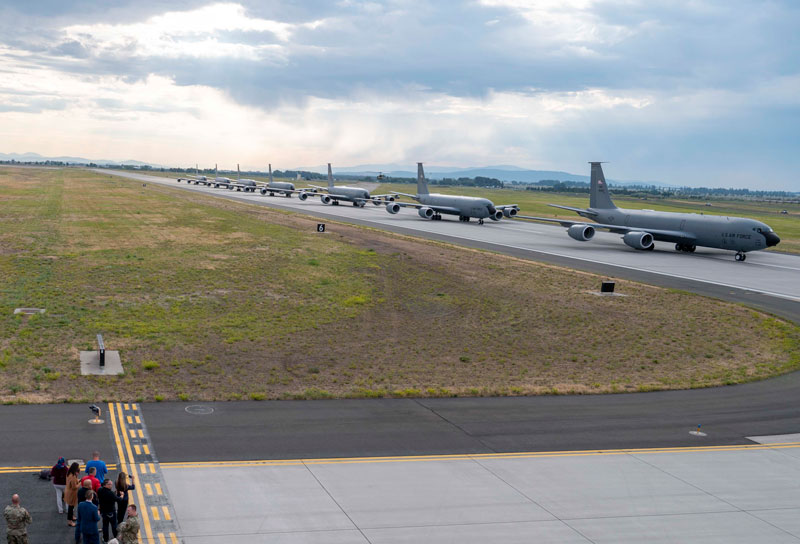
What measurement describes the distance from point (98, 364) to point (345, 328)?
12779 mm

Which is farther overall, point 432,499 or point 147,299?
point 147,299

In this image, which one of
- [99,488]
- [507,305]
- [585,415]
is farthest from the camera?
[507,305]

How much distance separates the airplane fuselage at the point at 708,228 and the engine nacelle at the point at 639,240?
3.14ft

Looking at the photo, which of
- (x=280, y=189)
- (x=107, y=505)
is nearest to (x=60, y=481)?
(x=107, y=505)

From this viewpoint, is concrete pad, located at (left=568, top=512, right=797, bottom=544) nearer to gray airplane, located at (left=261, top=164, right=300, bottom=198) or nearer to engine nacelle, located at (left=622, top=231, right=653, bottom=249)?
engine nacelle, located at (left=622, top=231, right=653, bottom=249)

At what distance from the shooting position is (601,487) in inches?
730

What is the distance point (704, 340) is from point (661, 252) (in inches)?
1470

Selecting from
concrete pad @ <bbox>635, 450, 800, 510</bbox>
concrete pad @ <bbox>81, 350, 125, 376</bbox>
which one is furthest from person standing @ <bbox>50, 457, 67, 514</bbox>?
concrete pad @ <bbox>635, 450, 800, 510</bbox>

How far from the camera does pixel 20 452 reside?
19062 millimetres

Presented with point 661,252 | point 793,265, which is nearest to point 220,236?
point 661,252

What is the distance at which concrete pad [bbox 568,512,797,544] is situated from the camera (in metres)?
15.9

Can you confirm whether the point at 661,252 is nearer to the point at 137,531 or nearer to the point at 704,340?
the point at 704,340

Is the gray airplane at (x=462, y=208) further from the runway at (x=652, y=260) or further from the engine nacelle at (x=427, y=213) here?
the runway at (x=652, y=260)

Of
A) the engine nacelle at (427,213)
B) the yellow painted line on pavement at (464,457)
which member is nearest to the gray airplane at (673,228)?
the engine nacelle at (427,213)
